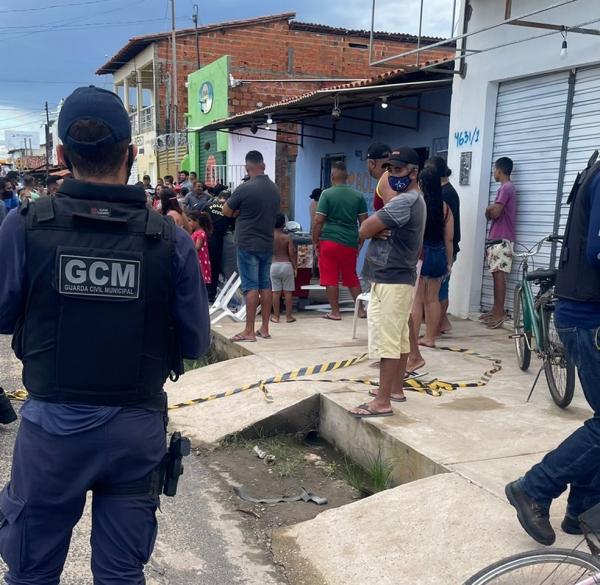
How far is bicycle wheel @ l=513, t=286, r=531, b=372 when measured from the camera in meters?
5.55

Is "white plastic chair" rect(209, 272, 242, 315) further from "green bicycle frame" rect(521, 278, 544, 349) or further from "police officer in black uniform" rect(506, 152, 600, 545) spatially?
"police officer in black uniform" rect(506, 152, 600, 545)

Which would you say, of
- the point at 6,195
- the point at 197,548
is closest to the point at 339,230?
the point at 197,548

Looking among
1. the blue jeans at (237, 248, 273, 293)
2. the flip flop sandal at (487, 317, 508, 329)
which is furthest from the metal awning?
the flip flop sandal at (487, 317, 508, 329)

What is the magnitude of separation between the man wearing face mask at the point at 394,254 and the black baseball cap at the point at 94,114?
243 centimetres

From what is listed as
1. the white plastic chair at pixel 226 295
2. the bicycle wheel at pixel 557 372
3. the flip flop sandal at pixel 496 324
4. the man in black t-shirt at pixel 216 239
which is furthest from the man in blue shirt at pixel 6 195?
the bicycle wheel at pixel 557 372

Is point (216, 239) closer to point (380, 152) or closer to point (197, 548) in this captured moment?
point (380, 152)

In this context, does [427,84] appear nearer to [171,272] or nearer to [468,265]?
[468,265]

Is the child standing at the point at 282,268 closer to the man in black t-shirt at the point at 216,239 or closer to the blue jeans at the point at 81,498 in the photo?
the man in black t-shirt at the point at 216,239

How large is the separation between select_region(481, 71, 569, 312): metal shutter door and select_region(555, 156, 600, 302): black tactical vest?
445 cm

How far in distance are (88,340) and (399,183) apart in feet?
9.20

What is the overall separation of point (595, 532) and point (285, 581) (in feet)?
5.32

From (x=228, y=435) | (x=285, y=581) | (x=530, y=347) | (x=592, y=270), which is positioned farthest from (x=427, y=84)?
(x=285, y=581)

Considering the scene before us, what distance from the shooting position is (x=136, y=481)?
204 centimetres

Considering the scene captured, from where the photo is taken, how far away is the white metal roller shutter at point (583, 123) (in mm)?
6387
